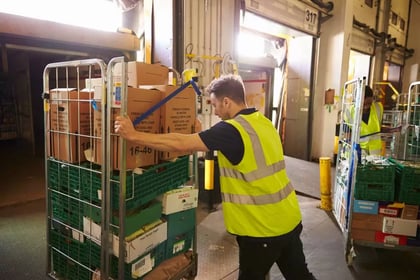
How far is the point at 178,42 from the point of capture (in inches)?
155

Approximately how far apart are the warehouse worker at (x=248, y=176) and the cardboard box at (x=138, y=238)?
1.80 ft

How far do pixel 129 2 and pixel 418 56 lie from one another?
11628 mm

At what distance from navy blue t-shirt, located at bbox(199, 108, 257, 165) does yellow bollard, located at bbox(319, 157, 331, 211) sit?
2.85 m

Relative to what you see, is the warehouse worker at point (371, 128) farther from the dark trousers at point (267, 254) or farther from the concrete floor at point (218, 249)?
the dark trousers at point (267, 254)

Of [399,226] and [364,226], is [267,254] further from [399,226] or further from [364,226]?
[399,226]

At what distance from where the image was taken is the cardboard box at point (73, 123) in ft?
6.05

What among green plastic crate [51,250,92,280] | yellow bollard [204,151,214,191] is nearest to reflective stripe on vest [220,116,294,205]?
green plastic crate [51,250,92,280]

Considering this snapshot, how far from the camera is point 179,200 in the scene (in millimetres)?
2066

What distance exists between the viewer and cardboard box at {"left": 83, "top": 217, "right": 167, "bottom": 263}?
1.71 metres

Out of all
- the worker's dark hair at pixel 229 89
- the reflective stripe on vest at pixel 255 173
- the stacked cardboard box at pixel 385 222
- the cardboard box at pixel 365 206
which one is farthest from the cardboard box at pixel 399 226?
the worker's dark hair at pixel 229 89

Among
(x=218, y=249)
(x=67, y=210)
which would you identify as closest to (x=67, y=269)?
(x=67, y=210)

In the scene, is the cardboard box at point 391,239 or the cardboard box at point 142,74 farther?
the cardboard box at point 391,239

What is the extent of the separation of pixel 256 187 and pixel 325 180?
283 cm

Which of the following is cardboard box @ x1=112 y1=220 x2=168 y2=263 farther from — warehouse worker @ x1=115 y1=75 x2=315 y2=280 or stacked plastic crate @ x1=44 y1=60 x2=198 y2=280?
warehouse worker @ x1=115 y1=75 x2=315 y2=280
